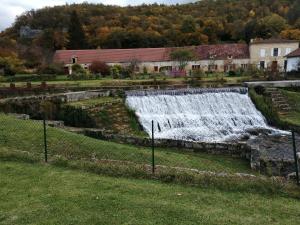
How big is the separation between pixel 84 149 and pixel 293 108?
17589 millimetres

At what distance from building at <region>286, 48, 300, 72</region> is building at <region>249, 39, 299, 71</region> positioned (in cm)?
764

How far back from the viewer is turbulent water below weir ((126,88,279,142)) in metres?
21.9

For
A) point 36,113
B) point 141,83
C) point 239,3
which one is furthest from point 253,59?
point 239,3

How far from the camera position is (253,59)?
159ft

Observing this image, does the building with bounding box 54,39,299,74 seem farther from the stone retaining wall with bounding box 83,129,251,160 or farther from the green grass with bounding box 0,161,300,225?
the green grass with bounding box 0,161,300,225

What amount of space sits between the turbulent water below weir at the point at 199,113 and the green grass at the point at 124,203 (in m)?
12.8

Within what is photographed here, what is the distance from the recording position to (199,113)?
2477 cm

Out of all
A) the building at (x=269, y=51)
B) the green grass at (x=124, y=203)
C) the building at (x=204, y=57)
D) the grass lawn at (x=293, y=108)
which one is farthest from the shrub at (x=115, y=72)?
the green grass at (x=124, y=203)

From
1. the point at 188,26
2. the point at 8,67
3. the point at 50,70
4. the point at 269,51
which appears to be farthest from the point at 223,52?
the point at 8,67

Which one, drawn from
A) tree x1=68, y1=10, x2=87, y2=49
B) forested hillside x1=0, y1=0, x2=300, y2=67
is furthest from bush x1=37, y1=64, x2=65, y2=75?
tree x1=68, y1=10, x2=87, y2=49

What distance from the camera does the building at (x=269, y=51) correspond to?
156ft

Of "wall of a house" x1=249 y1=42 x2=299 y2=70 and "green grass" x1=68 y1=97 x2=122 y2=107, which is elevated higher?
"wall of a house" x1=249 y1=42 x2=299 y2=70

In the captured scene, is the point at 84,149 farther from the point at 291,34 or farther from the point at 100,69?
the point at 291,34

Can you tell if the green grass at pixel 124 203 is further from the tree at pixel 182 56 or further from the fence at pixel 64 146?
the tree at pixel 182 56
